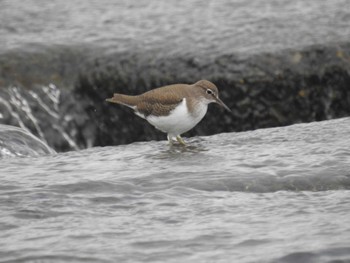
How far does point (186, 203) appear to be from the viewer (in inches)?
278

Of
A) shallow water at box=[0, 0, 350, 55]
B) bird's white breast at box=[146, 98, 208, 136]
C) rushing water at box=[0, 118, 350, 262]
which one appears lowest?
rushing water at box=[0, 118, 350, 262]

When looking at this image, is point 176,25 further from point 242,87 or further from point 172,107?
point 172,107

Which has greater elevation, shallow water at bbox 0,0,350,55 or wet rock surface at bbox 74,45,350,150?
shallow water at bbox 0,0,350,55

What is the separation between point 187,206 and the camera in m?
6.96

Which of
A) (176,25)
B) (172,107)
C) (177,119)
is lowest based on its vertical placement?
(177,119)

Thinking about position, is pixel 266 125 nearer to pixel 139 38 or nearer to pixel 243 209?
pixel 139 38

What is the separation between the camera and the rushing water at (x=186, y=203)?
6.00 metres

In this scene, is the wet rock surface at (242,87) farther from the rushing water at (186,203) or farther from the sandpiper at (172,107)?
the rushing water at (186,203)

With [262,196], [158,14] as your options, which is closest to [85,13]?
[158,14]

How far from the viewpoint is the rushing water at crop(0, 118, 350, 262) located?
6000 mm

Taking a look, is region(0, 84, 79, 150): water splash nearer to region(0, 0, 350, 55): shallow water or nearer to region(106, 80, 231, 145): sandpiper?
region(0, 0, 350, 55): shallow water

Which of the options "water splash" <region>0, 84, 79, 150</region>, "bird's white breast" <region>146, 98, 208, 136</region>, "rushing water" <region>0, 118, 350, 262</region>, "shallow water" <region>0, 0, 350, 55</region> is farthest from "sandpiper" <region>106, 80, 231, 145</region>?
"shallow water" <region>0, 0, 350, 55</region>

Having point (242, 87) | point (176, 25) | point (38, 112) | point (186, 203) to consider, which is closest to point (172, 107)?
point (242, 87)

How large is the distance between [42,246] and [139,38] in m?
7.00
